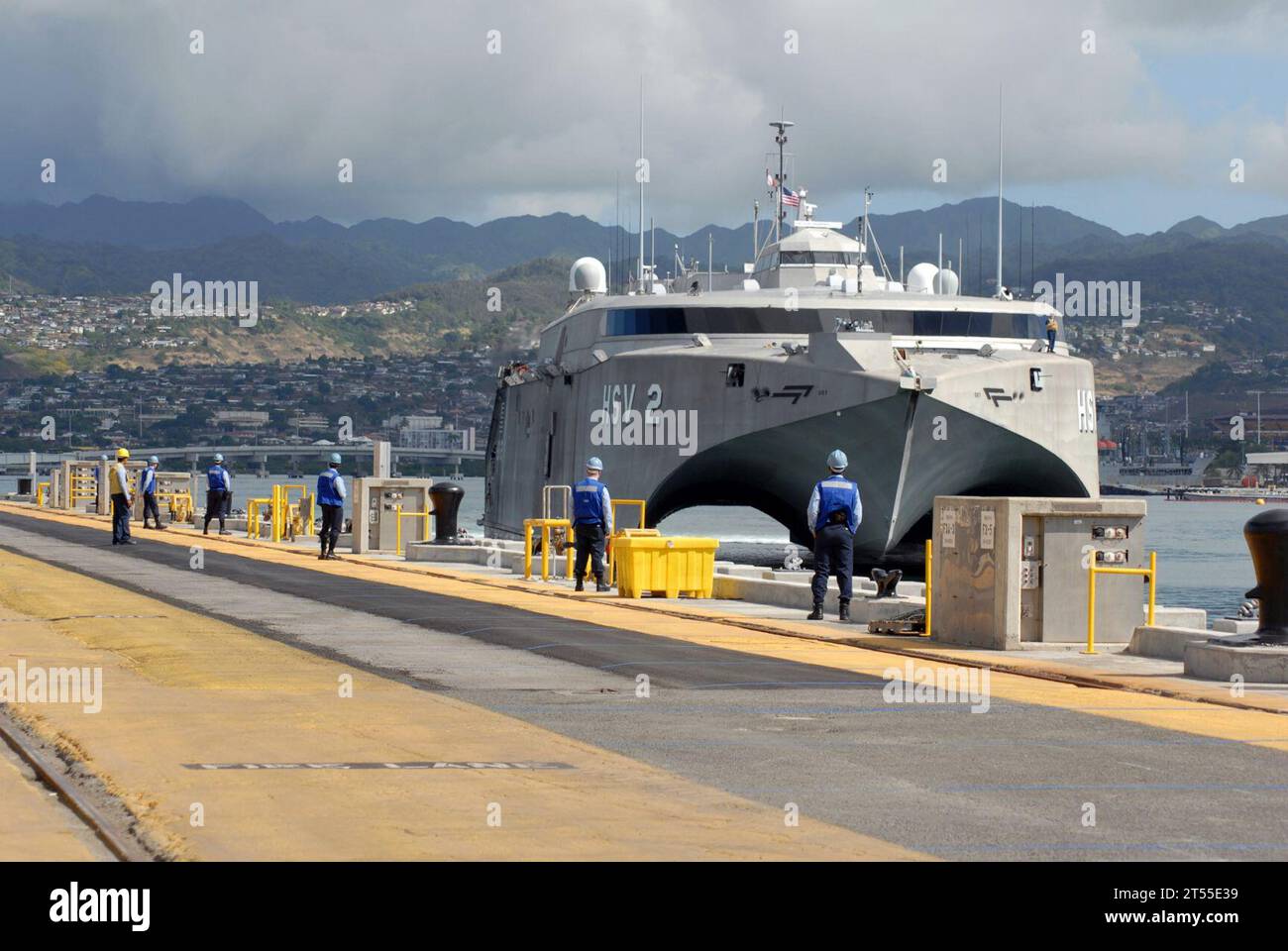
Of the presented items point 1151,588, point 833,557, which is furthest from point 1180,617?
point 833,557

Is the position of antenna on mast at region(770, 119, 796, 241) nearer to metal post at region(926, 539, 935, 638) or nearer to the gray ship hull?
the gray ship hull

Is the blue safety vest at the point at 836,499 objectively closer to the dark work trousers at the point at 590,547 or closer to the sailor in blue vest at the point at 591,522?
the sailor in blue vest at the point at 591,522

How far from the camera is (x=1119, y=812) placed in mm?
8922

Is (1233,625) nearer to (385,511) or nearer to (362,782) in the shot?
(362,782)

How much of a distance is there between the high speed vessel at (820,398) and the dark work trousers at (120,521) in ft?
37.6

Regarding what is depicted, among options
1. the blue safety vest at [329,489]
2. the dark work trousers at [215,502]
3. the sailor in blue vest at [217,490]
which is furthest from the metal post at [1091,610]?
the dark work trousers at [215,502]

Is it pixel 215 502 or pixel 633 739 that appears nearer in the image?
pixel 633 739

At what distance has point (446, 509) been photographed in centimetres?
3566

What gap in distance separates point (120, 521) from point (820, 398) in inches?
575

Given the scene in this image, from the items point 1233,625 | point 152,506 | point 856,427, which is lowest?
point 1233,625

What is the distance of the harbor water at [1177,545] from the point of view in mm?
51000

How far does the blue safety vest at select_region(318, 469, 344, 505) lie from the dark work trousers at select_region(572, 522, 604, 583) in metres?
7.62

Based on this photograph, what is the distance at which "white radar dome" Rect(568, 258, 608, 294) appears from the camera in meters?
55.9
